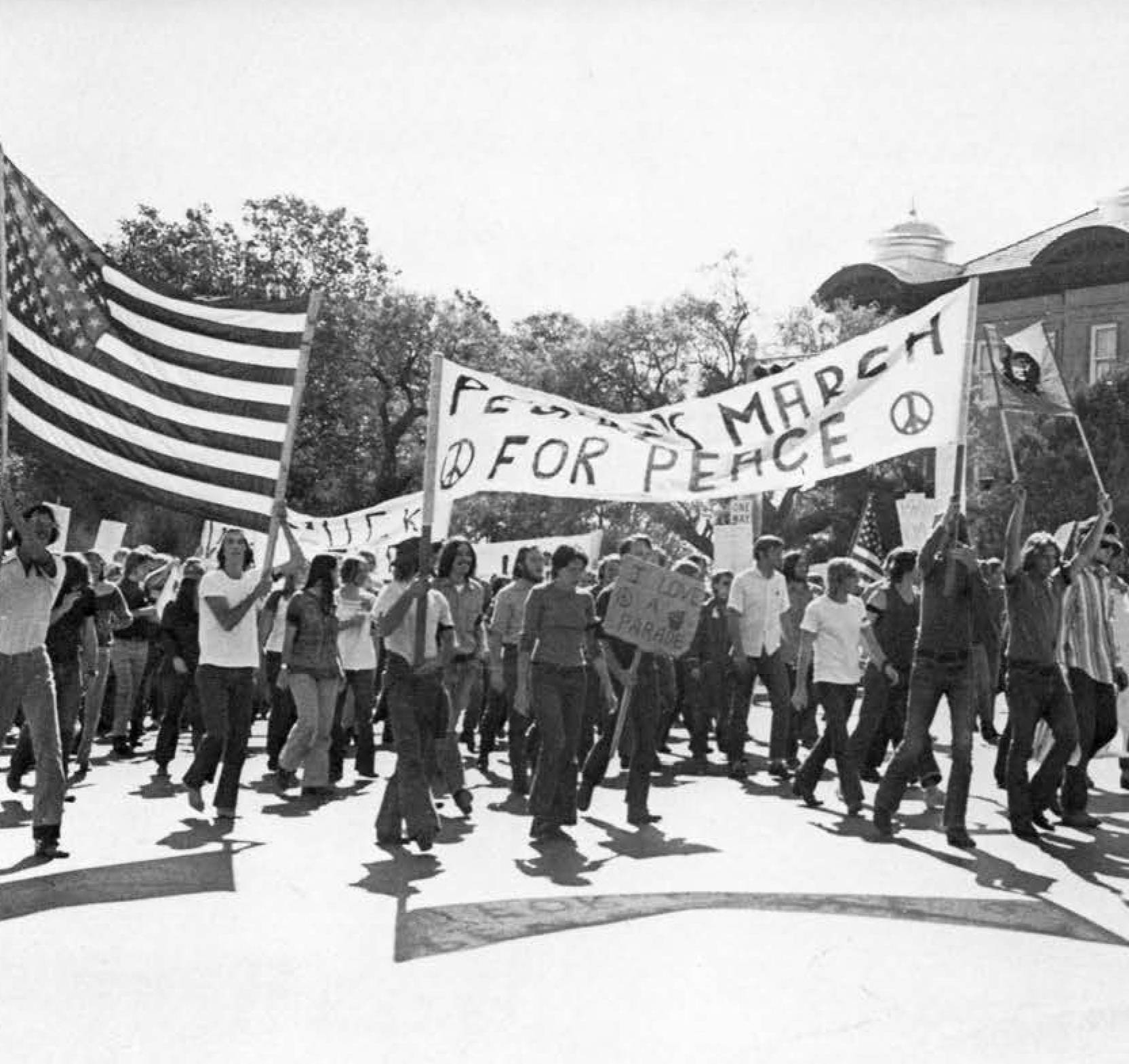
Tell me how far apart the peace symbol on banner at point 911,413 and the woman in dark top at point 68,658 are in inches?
188

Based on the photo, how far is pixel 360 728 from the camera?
43.1 ft

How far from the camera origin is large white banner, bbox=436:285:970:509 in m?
9.48

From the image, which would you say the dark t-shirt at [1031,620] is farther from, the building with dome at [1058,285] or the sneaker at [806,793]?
the building with dome at [1058,285]

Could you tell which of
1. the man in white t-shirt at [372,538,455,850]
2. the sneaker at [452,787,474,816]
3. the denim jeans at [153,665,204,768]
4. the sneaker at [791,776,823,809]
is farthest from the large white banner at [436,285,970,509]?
the denim jeans at [153,665,204,768]

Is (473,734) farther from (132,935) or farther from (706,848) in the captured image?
(132,935)

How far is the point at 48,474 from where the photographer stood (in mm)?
48906

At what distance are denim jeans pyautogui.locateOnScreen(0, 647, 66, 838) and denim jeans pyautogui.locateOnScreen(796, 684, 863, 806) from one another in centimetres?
494

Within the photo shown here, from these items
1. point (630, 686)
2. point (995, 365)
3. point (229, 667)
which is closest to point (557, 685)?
point (630, 686)

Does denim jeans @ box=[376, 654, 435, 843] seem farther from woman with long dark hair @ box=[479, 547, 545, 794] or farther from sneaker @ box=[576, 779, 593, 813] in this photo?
woman with long dark hair @ box=[479, 547, 545, 794]

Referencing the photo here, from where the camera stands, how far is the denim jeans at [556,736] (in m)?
9.65

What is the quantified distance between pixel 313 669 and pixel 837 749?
3.60 meters

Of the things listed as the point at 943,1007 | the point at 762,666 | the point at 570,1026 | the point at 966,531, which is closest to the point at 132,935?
the point at 570,1026

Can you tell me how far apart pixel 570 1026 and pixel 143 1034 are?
133 centimetres

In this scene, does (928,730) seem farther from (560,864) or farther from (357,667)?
(357,667)
